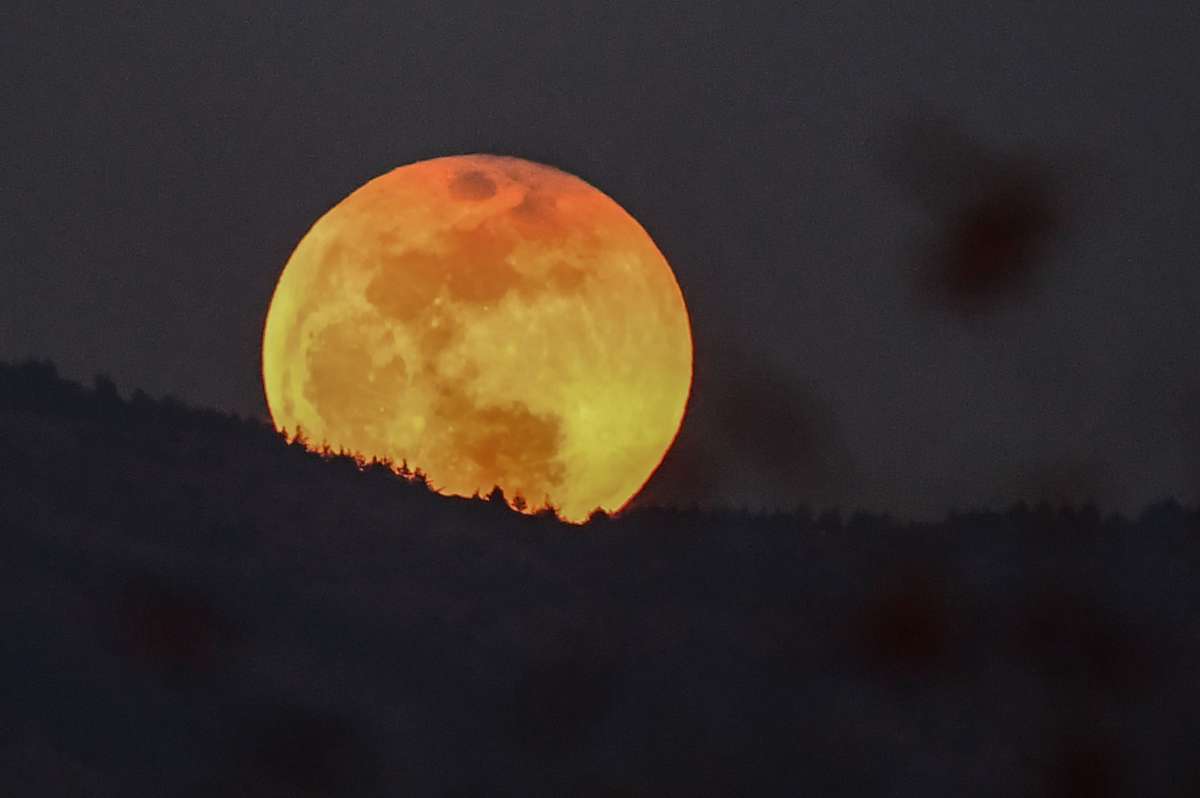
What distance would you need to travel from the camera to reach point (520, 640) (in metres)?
10.6

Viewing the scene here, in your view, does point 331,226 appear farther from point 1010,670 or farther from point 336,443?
point 1010,670

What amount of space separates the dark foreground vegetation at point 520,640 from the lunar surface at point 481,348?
0.52 meters

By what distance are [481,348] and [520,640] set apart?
10.6 ft

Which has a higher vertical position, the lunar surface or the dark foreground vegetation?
the lunar surface

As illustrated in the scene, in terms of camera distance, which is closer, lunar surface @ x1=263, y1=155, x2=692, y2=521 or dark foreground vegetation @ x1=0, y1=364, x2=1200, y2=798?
dark foreground vegetation @ x1=0, y1=364, x2=1200, y2=798

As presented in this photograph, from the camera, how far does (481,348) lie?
13.4 metres

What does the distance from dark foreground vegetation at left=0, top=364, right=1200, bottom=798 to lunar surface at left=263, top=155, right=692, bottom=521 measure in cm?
52

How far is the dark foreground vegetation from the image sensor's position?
904 centimetres

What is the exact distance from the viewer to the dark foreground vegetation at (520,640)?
Result: 29.7ft

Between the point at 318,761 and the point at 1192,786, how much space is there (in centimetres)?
431

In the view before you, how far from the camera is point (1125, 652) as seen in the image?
11680mm

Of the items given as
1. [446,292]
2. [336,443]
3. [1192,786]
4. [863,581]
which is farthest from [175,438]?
[1192,786]

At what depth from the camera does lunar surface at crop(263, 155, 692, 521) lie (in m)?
13.4

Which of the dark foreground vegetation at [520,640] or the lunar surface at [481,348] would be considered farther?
the lunar surface at [481,348]
